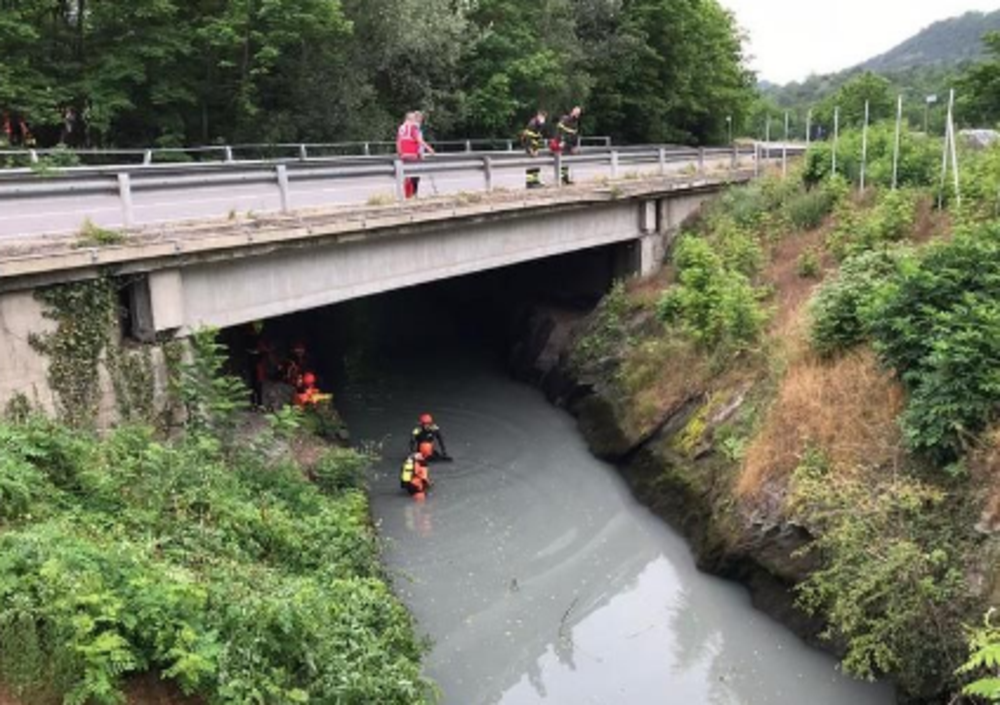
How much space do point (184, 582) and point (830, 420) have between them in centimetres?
853

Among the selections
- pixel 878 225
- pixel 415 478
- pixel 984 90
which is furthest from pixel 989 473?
pixel 984 90

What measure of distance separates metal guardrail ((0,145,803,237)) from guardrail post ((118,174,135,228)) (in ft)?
0.04

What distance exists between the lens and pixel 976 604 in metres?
8.88

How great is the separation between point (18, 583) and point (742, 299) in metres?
12.8

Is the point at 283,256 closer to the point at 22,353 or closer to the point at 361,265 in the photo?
the point at 361,265

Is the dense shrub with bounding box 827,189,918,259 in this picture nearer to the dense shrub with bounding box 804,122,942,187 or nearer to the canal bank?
the dense shrub with bounding box 804,122,942,187

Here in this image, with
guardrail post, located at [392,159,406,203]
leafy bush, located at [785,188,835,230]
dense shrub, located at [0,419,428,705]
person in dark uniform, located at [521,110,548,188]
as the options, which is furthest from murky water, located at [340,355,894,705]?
leafy bush, located at [785,188,835,230]

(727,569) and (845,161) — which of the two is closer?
(727,569)

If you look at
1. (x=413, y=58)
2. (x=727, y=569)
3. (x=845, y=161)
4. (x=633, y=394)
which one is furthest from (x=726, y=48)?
(x=727, y=569)

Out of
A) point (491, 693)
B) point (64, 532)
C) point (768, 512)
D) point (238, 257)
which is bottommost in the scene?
point (491, 693)

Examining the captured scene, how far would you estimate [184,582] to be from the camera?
7.32 metres

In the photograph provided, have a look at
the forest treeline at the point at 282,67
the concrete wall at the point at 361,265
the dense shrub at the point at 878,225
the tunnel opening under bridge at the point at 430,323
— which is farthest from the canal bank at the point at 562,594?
the forest treeline at the point at 282,67

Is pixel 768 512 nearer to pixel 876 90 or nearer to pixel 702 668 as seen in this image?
pixel 702 668

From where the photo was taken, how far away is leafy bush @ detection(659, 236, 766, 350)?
1598 centimetres
